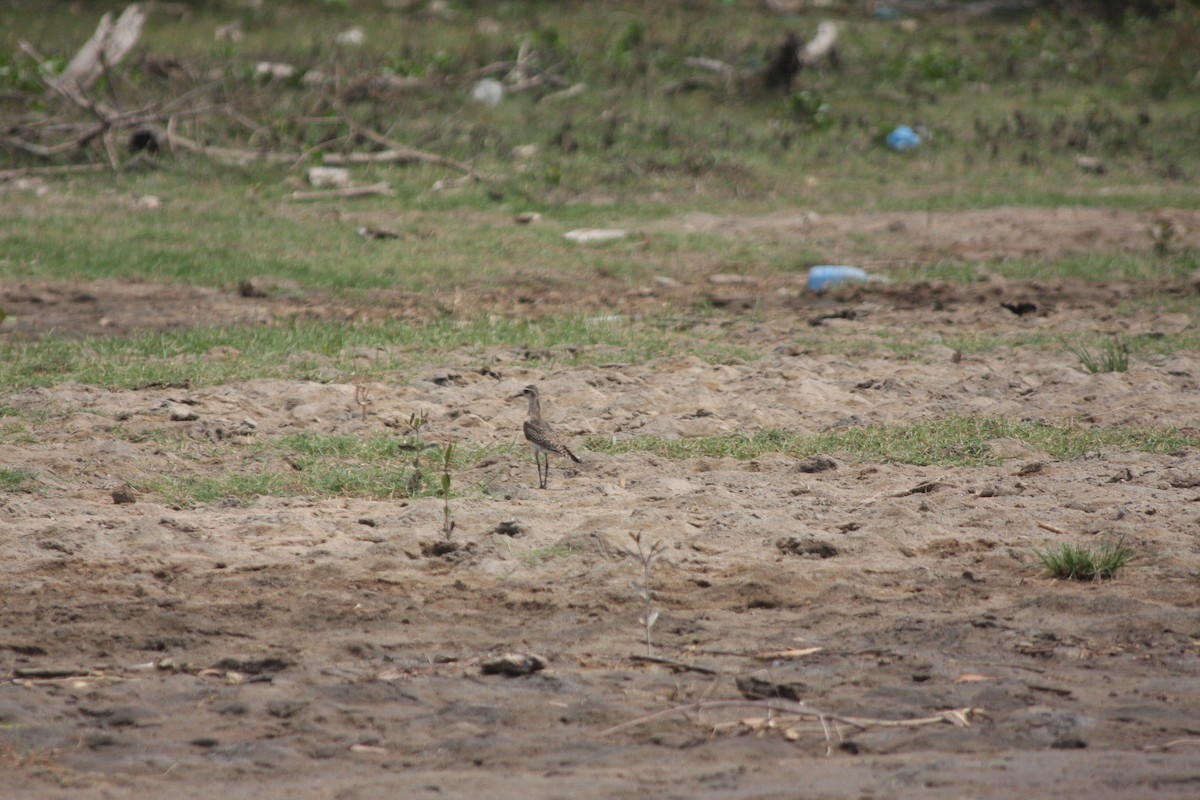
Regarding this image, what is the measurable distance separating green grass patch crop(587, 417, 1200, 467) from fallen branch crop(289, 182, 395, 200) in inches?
249

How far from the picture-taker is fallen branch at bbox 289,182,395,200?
12047 millimetres

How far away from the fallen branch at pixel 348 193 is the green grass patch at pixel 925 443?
6.34 meters

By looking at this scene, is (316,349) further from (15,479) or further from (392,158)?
(392,158)

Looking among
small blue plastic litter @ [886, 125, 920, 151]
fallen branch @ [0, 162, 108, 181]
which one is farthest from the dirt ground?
small blue plastic litter @ [886, 125, 920, 151]

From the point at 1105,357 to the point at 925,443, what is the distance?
1910 millimetres

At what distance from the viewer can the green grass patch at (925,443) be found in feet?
20.7

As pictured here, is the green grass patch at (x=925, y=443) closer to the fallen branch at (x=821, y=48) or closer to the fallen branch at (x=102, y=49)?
the fallen branch at (x=102, y=49)

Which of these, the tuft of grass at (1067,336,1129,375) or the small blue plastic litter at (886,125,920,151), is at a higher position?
the small blue plastic litter at (886,125,920,151)

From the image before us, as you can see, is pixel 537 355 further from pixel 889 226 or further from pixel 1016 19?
pixel 1016 19

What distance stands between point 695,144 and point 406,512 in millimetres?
9396

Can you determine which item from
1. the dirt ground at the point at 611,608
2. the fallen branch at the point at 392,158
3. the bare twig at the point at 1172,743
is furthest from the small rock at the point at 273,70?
the bare twig at the point at 1172,743

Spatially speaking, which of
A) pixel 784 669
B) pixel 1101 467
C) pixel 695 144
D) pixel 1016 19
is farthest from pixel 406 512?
pixel 1016 19

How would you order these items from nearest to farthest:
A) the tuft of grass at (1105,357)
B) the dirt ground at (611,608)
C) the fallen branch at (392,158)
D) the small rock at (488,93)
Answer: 1. the dirt ground at (611,608)
2. the tuft of grass at (1105,357)
3. the fallen branch at (392,158)
4. the small rock at (488,93)

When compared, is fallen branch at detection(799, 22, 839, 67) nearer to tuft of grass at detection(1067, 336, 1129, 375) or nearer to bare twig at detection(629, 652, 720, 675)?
tuft of grass at detection(1067, 336, 1129, 375)
